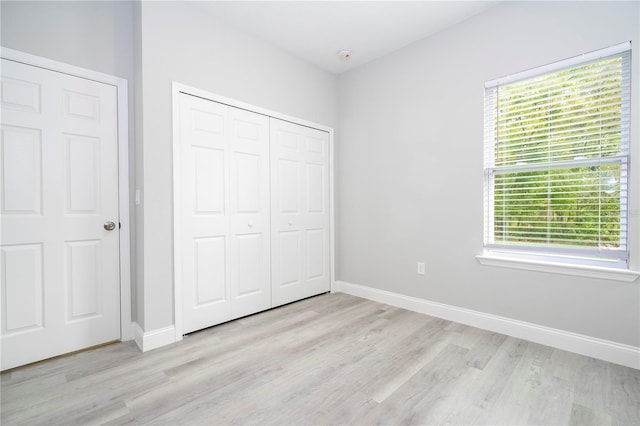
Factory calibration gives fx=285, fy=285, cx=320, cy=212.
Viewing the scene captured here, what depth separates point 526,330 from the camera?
2316 mm

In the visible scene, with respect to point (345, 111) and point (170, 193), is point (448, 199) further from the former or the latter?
point (170, 193)

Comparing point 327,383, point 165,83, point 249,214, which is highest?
point 165,83

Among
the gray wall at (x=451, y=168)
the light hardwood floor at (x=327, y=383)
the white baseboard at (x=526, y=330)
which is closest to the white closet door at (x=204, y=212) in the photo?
the light hardwood floor at (x=327, y=383)

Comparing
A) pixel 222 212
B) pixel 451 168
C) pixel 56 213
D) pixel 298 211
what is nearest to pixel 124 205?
pixel 56 213

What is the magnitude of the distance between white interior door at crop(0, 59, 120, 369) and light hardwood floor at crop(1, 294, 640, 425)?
230mm

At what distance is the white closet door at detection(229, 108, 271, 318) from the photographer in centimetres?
274

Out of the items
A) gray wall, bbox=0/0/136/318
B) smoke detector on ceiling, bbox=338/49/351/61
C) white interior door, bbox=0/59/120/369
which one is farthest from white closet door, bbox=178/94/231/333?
smoke detector on ceiling, bbox=338/49/351/61

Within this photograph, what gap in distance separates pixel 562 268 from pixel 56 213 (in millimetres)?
3790

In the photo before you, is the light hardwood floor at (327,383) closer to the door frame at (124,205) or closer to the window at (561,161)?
the door frame at (124,205)

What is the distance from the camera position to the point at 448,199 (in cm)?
276

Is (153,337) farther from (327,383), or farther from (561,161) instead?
(561,161)

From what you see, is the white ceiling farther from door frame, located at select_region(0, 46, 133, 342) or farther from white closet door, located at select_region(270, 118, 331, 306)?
door frame, located at select_region(0, 46, 133, 342)

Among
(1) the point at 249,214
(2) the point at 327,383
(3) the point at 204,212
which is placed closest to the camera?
(2) the point at 327,383

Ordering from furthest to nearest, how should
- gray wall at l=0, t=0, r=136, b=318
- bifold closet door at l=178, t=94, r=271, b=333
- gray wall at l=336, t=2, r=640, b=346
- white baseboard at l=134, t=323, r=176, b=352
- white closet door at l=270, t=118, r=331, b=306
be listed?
white closet door at l=270, t=118, r=331, b=306
bifold closet door at l=178, t=94, r=271, b=333
white baseboard at l=134, t=323, r=176, b=352
gray wall at l=336, t=2, r=640, b=346
gray wall at l=0, t=0, r=136, b=318
